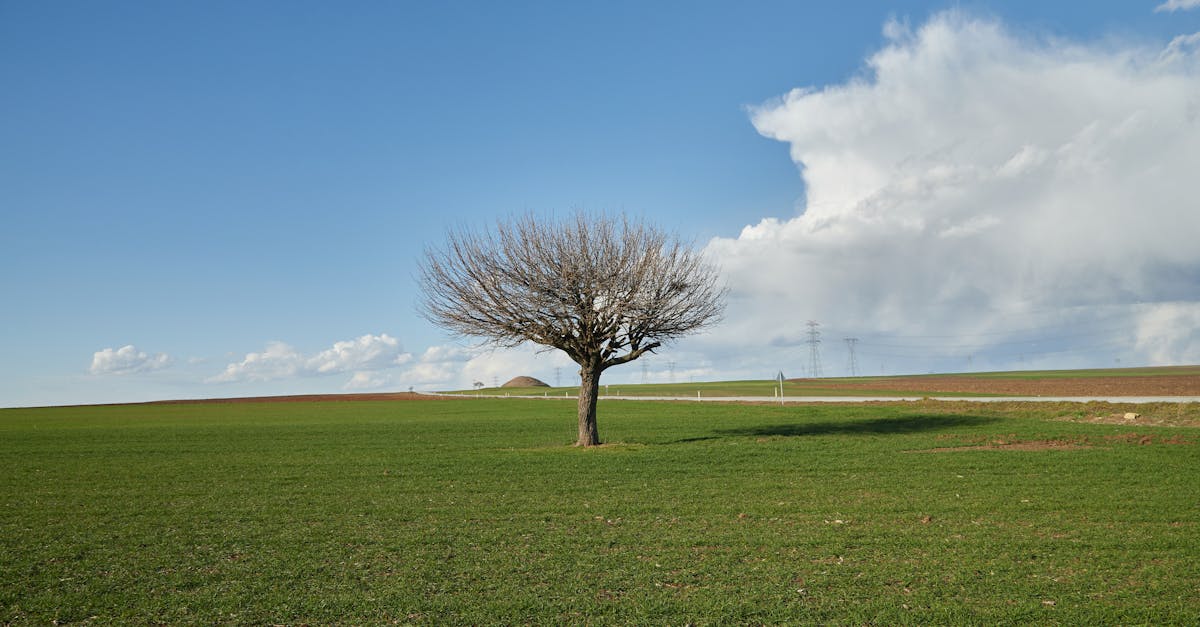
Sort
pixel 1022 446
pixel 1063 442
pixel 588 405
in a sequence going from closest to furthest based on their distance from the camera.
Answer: pixel 1022 446 < pixel 1063 442 < pixel 588 405

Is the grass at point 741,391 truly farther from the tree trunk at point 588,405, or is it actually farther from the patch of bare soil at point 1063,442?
the tree trunk at point 588,405

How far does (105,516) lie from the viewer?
16.5m

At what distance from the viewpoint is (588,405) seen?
32000 mm

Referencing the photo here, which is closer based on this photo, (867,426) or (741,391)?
(867,426)

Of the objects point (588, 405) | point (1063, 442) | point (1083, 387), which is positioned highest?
point (588, 405)

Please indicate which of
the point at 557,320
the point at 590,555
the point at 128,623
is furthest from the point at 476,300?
the point at 128,623

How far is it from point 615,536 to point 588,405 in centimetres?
1840

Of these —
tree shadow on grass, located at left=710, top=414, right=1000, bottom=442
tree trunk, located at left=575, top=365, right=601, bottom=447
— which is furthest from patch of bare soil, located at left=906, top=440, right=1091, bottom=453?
tree trunk, located at left=575, top=365, right=601, bottom=447

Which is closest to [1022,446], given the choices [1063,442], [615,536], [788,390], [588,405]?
[1063,442]

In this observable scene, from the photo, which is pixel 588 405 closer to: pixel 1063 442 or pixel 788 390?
pixel 1063 442

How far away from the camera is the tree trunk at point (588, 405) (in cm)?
3167

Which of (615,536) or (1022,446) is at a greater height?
(615,536)

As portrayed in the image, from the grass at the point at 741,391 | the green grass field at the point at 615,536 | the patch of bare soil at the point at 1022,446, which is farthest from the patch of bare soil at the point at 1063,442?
the grass at the point at 741,391

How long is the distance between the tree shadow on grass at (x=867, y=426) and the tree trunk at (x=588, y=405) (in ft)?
18.7
